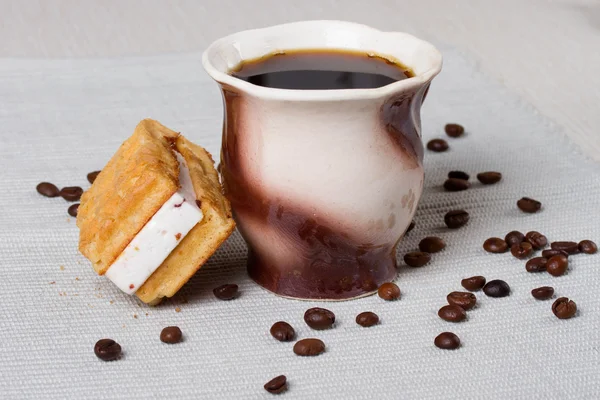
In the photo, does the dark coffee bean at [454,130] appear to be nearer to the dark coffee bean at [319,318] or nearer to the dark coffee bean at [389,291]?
the dark coffee bean at [389,291]

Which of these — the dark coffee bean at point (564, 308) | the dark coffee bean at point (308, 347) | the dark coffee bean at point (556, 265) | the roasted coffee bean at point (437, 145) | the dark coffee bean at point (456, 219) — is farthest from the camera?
the roasted coffee bean at point (437, 145)

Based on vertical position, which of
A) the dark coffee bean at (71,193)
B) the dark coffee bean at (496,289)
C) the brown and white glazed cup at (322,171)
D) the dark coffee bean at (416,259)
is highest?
the brown and white glazed cup at (322,171)

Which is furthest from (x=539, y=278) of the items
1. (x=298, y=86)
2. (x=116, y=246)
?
(x=116, y=246)

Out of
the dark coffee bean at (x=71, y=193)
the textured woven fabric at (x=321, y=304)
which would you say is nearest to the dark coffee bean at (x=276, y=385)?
the textured woven fabric at (x=321, y=304)

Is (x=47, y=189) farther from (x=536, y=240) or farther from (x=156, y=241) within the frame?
(x=536, y=240)

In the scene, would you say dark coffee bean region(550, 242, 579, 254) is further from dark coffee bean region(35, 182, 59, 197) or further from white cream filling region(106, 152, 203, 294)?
dark coffee bean region(35, 182, 59, 197)
